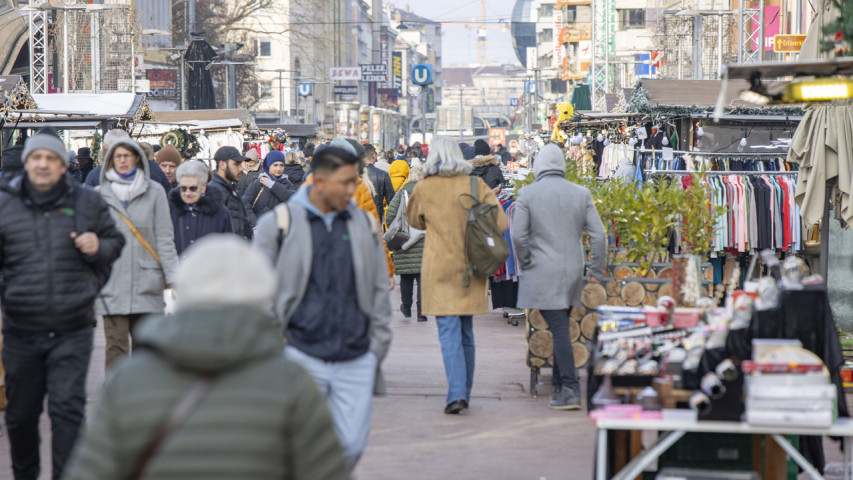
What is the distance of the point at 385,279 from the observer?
503 cm

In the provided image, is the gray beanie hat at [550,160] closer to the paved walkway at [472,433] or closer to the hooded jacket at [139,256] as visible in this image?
the paved walkway at [472,433]

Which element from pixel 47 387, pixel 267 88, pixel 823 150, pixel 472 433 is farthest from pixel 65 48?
pixel 267 88

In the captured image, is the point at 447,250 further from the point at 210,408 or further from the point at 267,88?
the point at 267,88

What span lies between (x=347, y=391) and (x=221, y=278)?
2178mm

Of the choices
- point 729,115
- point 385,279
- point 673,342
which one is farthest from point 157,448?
point 729,115

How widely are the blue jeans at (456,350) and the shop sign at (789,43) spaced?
51.3 feet

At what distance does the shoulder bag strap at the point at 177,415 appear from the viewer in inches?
104

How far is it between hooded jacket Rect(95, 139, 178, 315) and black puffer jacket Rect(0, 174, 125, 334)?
1511 millimetres

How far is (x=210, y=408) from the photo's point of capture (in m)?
2.64

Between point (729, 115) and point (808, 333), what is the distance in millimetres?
9032

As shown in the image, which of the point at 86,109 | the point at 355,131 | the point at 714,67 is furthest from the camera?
the point at 355,131

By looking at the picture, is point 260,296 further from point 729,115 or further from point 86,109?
point 86,109

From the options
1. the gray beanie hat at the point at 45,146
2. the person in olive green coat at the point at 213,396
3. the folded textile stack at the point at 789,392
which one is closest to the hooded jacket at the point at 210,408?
the person in olive green coat at the point at 213,396

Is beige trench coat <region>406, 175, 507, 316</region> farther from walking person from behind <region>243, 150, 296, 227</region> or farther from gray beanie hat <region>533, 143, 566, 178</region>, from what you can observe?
walking person from behind <region>243, 150, 296, 227</region>
